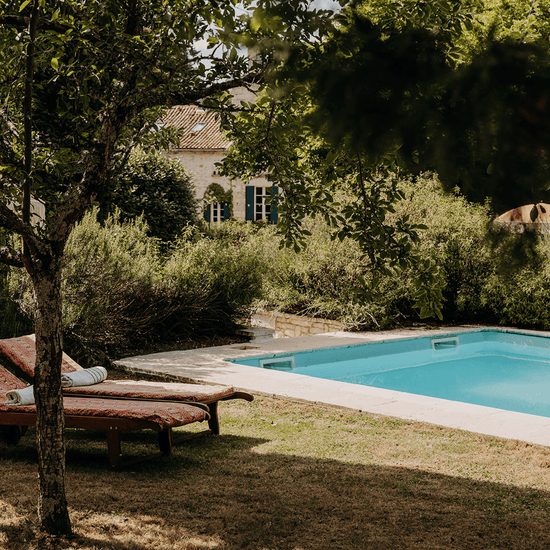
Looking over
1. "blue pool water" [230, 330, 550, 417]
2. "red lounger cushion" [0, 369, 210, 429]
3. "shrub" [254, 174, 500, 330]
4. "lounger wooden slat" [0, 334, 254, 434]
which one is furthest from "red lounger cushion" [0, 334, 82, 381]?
"shrub" [254, 174, 500, 330]

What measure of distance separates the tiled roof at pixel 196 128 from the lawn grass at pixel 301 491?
23.2 meters

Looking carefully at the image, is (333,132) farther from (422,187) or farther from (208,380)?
(422,187)

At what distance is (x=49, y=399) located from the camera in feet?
11.1

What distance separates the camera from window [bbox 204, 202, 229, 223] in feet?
93.7

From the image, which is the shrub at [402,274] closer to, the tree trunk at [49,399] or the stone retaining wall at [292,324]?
the stone retaining wall at [292,324]

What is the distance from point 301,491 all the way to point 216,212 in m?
25.8

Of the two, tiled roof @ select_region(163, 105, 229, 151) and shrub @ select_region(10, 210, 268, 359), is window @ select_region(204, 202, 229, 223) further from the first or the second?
shrub @ select_region(10, 210, 268, 359)

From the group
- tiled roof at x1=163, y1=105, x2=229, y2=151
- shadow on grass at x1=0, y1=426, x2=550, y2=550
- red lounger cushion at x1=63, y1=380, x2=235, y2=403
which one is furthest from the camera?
tiled roof at x1=163, y1=105, x2=229, y2=151

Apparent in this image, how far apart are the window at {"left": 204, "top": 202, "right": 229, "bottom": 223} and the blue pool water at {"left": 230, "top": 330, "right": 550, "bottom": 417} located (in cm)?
1755

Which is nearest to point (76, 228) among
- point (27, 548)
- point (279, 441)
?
point (279, 441)

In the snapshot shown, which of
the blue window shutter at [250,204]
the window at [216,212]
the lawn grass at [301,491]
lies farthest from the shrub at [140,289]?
the window at [216,212]

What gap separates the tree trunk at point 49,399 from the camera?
3.38 m

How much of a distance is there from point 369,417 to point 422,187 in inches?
345

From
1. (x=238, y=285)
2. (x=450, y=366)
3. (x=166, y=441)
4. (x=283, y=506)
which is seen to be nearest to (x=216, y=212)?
(x=238, y=285)
